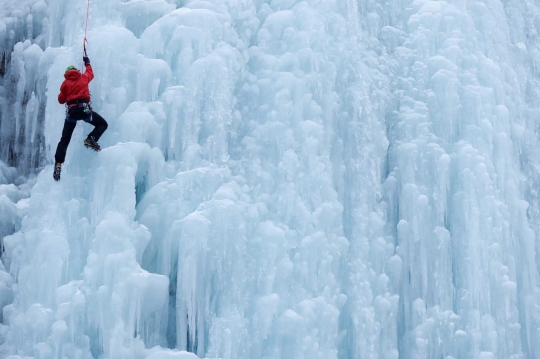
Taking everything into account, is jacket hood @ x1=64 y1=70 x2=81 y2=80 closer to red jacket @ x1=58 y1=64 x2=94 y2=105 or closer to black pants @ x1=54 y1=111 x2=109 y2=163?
red jacket @ x1=58 y1=64 x2=94 y2=105

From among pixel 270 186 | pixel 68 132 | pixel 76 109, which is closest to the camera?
pixel 76 109

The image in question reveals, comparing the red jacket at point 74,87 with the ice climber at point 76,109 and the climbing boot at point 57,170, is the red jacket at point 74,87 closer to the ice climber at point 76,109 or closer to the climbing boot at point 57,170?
the ice climber at point 76,109

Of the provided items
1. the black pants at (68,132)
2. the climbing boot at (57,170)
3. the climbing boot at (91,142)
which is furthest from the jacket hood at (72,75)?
the climbing boot at (57,170)

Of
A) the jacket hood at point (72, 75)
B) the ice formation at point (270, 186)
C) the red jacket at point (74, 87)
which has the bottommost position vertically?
the ice formation at point (270, 186)

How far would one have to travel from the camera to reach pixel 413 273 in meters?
8.62

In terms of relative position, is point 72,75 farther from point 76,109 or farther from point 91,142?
point 91,142

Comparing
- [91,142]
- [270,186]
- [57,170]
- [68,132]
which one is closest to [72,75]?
[68,132]

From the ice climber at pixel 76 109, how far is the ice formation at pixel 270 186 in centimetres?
23

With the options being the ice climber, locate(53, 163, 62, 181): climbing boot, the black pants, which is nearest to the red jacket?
the ice climber

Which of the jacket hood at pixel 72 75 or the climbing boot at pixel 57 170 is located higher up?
the jacket hood at pixel 72 75

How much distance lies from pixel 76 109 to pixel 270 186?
229cm

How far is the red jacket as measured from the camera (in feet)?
24.1

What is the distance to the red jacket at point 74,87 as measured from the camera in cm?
735

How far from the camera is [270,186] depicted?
8.21 meters
